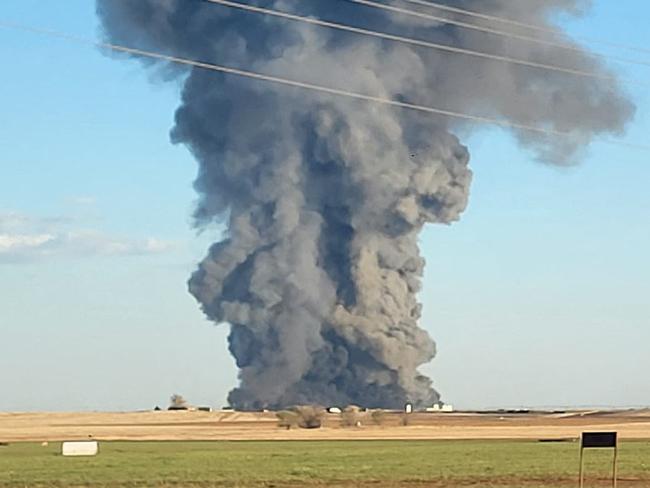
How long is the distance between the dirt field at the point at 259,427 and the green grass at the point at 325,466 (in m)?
16.9

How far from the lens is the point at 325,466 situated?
145 ft

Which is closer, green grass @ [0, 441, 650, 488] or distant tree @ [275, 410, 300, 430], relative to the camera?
green grass @ [0, 441, 650, 488]

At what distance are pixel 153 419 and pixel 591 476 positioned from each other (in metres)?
85.2

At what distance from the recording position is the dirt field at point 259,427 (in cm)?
8100

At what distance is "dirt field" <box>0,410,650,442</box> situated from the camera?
81000 mm

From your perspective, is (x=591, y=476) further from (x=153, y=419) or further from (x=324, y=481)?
(x=153, y=419)

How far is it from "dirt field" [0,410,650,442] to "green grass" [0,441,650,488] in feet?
55.4

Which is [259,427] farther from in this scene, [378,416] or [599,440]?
[599,440]

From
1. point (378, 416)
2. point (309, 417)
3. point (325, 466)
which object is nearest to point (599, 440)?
point (325, 466)

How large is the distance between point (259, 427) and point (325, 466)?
183ft

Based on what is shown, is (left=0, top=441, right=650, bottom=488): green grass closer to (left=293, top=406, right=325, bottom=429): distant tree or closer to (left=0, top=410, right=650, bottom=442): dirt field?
(left=0, top=410, right=650, bottom=442): dirt field

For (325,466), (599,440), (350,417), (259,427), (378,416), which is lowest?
(599,440)

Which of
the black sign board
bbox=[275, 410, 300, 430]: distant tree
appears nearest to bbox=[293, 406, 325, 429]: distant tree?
bbox=[275, 410, 300, 430]: distant tree

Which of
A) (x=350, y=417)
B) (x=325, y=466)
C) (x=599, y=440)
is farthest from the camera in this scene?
(x=350, y=417)
